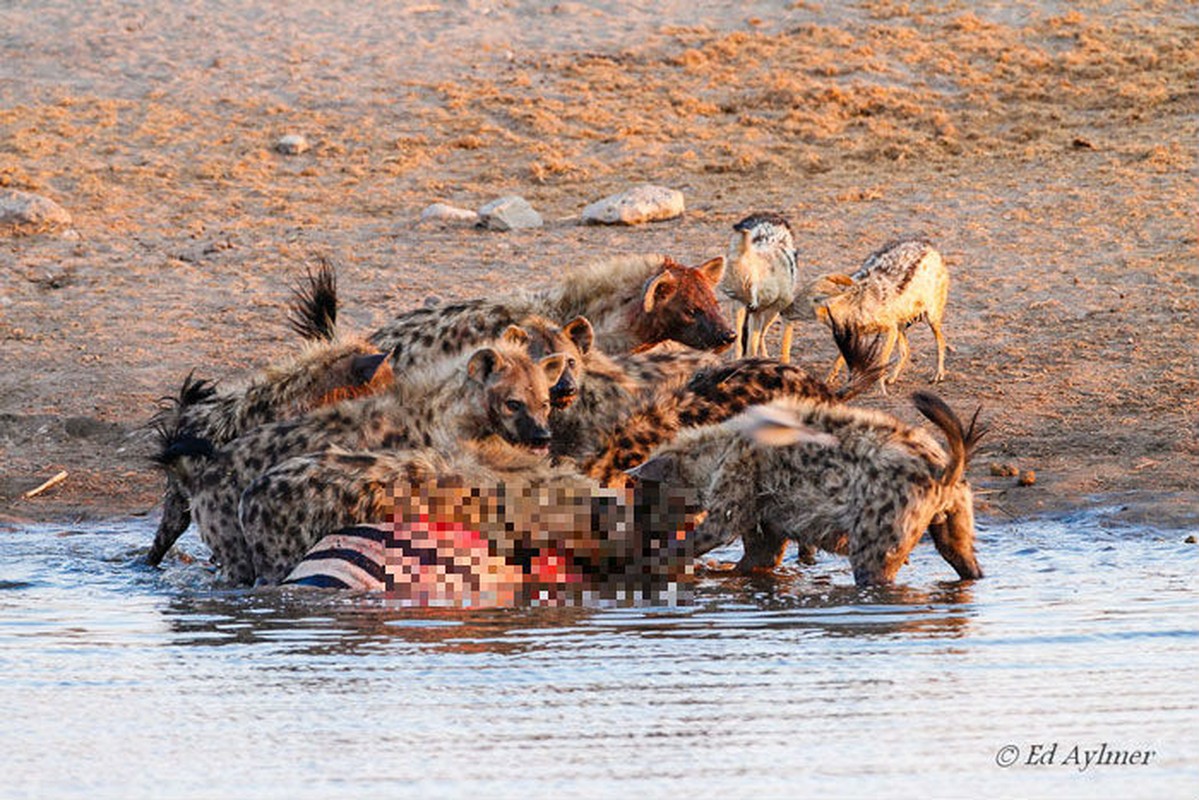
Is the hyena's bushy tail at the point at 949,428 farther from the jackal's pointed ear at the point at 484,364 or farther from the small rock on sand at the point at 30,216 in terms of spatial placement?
the small rock on sand at the point at 30,216

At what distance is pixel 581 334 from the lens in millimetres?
8164

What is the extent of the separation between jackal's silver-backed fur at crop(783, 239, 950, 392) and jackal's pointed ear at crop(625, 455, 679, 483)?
3.27 m

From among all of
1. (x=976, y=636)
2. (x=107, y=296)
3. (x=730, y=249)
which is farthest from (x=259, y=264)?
(x=976, y=636)

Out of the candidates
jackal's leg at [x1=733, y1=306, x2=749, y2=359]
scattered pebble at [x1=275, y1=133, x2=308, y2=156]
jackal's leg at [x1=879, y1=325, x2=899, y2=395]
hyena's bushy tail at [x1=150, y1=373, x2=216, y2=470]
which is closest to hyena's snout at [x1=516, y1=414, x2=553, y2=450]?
hyena's bushy tail at [x1=150, y1=373, x2=216, y2=470]

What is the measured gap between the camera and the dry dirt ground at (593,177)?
9.70 meters

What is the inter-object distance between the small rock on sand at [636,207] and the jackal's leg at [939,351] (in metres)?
2.09

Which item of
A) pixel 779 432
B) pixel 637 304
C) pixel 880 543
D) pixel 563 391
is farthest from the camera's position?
pixel 637 304

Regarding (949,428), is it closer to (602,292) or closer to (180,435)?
(180,435)

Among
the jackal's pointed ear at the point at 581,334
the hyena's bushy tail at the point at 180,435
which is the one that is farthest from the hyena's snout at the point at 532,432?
the hyena's bushy tail at the point at 180,435

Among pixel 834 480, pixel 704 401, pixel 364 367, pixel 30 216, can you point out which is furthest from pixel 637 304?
pixel 30 216

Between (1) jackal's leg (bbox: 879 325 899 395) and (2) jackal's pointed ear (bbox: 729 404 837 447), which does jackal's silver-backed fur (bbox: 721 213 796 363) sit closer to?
(1) jackal's leg (bbox: 879 325 899 395)

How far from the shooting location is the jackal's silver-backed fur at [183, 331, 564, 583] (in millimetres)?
7227

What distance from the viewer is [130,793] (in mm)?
4500

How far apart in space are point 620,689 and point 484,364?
2.18 m
